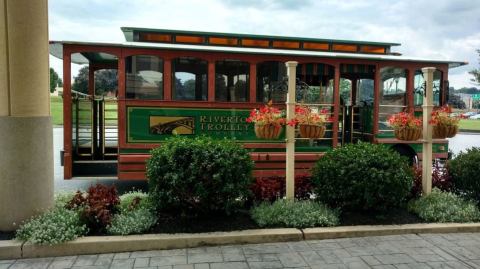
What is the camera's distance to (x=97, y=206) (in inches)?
189

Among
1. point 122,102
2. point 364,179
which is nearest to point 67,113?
point 122,102

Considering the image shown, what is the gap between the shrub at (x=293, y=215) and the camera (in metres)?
4.98

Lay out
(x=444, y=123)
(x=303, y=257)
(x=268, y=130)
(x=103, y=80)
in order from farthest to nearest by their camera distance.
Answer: (x=103, y=80) → (x=444, y=123) → (x=268, y=130) → (x=303, y=257)

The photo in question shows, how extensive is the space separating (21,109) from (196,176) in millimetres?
2026

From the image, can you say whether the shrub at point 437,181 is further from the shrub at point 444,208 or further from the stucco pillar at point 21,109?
the stucco pillar at point 21,109

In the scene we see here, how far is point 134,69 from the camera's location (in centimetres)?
733

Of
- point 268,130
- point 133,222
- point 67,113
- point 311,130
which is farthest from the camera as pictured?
point 67,113

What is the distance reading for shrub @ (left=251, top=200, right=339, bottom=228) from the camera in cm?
498

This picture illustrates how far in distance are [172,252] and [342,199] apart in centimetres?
221

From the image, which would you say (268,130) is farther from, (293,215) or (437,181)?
(437,181)

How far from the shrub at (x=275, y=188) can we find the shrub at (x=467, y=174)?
2117 millimetres

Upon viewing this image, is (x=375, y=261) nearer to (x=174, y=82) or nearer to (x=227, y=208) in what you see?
(x=227, y=208)

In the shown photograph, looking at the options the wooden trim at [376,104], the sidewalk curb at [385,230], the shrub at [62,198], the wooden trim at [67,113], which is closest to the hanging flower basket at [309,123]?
the sidewalk curb at [385,230]

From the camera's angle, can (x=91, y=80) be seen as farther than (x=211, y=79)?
Yes
